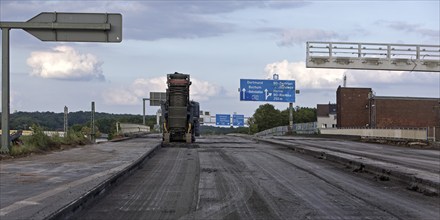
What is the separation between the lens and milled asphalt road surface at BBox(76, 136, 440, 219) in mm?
9453

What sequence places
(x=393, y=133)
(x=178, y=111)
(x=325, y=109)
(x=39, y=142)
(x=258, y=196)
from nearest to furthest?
1. (x=258, y=196)
2. (x=39, y=142)
3. (x=178, y=111)
4. (x=393, y=133)
5. (x=325, y=109)

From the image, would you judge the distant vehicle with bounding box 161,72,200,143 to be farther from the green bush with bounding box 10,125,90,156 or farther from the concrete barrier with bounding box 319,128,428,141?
the concrete barrier with bounding box 319,128,428,141

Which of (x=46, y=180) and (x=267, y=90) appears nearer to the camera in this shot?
(x=46, y=180)

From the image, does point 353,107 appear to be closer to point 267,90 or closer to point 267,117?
point 267,90

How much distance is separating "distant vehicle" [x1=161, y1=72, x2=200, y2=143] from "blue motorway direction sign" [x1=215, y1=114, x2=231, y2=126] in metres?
73.3

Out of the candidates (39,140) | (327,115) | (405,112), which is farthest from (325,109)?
(39,140)

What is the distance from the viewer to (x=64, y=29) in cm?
2198

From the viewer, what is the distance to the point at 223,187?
42.4 feet

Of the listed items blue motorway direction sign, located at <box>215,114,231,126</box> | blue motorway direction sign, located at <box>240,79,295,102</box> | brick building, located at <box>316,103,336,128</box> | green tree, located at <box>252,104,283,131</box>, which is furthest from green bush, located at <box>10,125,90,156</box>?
green tree, located at <box>252,104,283,131</box>

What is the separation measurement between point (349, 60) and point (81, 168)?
3080cm

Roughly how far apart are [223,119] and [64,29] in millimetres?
90361

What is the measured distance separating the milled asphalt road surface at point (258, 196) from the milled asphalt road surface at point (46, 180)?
572 mm

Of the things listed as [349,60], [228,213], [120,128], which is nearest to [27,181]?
[228,213]

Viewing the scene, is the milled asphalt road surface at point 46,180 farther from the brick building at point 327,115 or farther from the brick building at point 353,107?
the brick building at point 327,115
